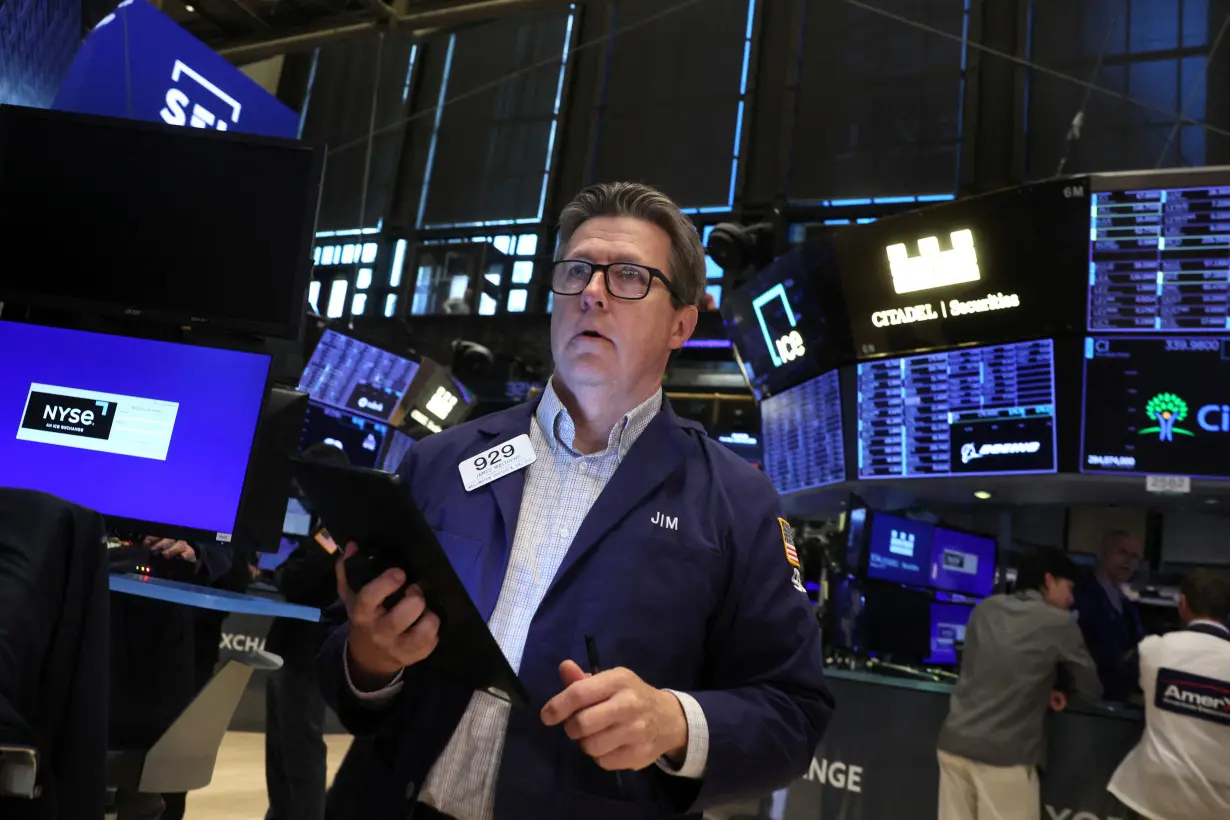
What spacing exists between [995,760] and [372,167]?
12.0m

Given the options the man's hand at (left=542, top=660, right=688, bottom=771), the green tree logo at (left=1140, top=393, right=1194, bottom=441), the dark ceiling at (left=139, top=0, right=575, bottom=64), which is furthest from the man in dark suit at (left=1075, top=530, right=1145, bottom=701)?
the dark ceiling at (left=139, top=0, right=575, bottom=64)

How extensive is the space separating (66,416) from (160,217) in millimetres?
506

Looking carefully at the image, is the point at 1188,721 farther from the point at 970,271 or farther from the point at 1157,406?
the point at 970,271

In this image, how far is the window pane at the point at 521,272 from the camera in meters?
12.4

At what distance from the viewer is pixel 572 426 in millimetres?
1599

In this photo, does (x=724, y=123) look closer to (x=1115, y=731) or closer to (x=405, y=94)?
(x=405, y=94)

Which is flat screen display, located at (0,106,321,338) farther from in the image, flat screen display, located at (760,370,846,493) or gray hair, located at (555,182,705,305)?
flat screen display, located at (760,370,846,493)

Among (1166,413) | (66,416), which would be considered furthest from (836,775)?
(66,416)

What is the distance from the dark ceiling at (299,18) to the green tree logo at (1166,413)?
4.04m

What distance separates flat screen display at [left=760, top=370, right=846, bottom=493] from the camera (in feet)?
18.3

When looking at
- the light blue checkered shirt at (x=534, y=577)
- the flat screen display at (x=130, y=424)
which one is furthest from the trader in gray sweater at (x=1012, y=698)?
the flat screen display at (x=130, y=424)

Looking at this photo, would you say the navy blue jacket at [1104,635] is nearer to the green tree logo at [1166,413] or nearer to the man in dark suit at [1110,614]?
the man in dark suit at [1110,614]

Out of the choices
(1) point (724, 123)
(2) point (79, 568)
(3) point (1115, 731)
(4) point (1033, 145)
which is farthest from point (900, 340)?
(1) point (724, 123)

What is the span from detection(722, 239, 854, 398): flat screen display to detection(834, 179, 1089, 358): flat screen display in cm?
13
